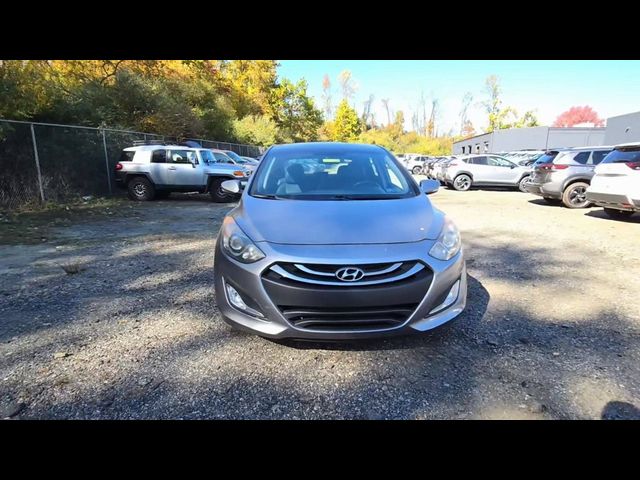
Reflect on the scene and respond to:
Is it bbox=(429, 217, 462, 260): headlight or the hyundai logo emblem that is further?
bbox=(429, 217, 462, 260): headlight

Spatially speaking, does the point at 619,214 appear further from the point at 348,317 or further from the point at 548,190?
the point at 348,317

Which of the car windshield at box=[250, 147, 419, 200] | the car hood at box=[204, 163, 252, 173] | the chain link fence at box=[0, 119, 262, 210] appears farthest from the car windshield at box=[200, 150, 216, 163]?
the car windshield at box=[250, 147, 419, 200]

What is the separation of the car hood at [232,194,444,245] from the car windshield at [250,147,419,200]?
0.22 meters

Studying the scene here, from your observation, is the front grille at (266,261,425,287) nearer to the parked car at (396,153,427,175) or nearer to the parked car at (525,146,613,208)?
the parked car at (525,146,613,208)

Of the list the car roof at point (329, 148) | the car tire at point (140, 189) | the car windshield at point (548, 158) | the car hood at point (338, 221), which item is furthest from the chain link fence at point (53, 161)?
the car windshield at point (548, 158)

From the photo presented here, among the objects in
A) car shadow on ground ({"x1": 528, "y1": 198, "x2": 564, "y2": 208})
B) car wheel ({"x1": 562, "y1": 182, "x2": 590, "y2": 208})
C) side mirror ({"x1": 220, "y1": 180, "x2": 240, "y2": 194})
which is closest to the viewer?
side mirror ({"x1": 220, "y1": 180, "x2": 240, "y2": 194})

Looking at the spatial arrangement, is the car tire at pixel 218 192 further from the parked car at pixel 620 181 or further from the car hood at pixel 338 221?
the parked car at pixel 620 181

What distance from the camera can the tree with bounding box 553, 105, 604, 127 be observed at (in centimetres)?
8138

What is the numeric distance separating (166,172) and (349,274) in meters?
11.3

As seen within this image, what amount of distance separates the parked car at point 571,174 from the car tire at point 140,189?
1221 cm

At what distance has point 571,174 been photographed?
10461 mm

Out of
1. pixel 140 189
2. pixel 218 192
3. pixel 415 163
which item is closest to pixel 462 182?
pixel 218 192
